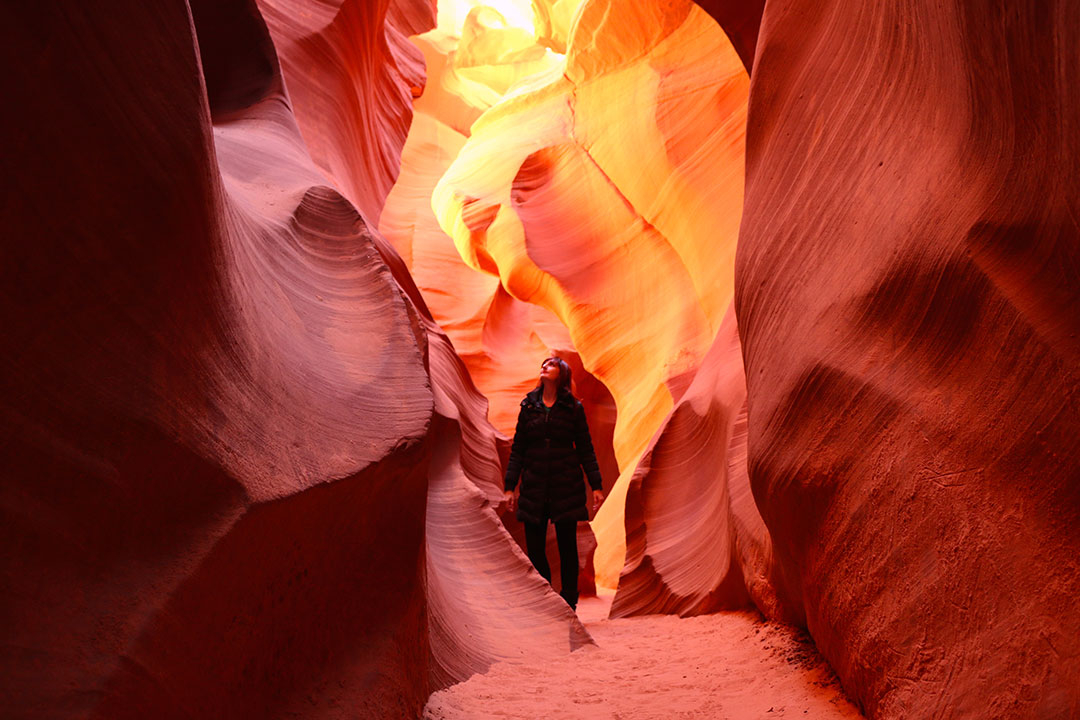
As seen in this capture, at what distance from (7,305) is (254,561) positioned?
83 centimetres

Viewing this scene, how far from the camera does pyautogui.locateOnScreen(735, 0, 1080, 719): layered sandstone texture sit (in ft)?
5.98

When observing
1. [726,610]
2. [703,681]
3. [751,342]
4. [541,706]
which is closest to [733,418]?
[726,610]

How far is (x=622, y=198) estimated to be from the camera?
1026cm

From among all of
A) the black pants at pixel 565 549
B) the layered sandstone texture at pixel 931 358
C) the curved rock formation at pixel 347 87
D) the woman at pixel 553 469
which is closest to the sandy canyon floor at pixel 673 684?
the layered sandstone texture at pixel 931 358

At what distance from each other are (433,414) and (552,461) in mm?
1979

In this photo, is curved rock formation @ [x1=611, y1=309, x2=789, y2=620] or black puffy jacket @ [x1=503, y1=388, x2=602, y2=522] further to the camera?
black puffy jacket @ [x1=503, y1=388, x2=602, y2=522]

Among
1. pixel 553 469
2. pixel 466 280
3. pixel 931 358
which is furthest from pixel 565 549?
pixel 466 280

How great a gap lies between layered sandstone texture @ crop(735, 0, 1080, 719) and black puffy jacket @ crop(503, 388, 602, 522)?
194 centimetres

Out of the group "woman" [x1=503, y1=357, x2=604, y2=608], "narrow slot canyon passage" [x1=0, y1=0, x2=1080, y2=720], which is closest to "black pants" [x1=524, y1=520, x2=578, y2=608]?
"woman" [x1=503, y1=357, x2=604, y2=608]

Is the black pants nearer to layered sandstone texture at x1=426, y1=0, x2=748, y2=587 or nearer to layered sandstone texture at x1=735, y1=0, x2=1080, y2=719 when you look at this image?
layered sandstone texture at x1=735, y1=0, x2=1080, y2=719

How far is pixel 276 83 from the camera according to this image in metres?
4.11

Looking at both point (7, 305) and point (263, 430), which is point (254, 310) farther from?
point (7, 305)

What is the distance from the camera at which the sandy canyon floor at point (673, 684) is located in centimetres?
269

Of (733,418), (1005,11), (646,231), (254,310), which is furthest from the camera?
(646,231)
